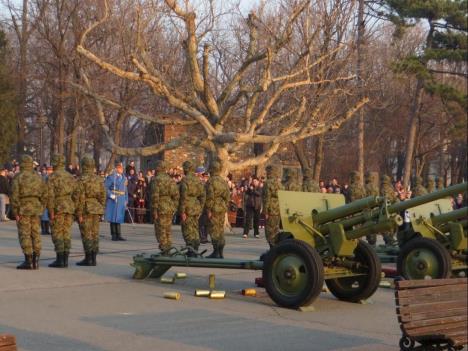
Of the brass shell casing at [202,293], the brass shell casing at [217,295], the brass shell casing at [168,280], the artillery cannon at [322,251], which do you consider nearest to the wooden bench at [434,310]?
the artillery cannon at [322,251]

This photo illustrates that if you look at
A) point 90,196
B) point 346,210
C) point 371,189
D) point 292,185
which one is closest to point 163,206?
point 90,196

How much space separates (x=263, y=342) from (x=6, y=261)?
7.45 m

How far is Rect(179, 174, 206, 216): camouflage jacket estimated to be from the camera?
15359mm

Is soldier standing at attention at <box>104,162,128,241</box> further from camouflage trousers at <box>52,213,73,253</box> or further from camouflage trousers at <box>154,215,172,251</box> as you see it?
camouflage trousers at <box>52,213,73,253</box>

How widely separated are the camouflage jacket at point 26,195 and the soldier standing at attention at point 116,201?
19.9ft

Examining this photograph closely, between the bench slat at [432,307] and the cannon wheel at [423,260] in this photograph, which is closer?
the bench slat at [432,307]

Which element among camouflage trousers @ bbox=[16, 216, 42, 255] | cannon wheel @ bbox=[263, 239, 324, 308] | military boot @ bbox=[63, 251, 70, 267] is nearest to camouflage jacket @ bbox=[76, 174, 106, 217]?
military boot @ bbox=[63, 251, 70, 267]

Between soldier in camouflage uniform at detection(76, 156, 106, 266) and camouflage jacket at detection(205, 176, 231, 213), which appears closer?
soldier in camouflage uniform at detection(76, 156, 106, 266)

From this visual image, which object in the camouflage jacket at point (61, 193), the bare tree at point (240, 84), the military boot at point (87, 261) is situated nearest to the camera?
the camouflage jacket at point (61, 193)

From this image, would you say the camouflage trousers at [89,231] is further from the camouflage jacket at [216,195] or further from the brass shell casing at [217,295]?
the brass shell casing at [217,295]

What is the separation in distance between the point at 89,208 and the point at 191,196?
2.06 metres

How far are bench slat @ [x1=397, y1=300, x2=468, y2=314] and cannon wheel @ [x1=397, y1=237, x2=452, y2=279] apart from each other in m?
5.31

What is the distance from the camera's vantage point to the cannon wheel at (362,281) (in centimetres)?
1081

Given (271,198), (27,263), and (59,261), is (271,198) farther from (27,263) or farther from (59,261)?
(27,263)
